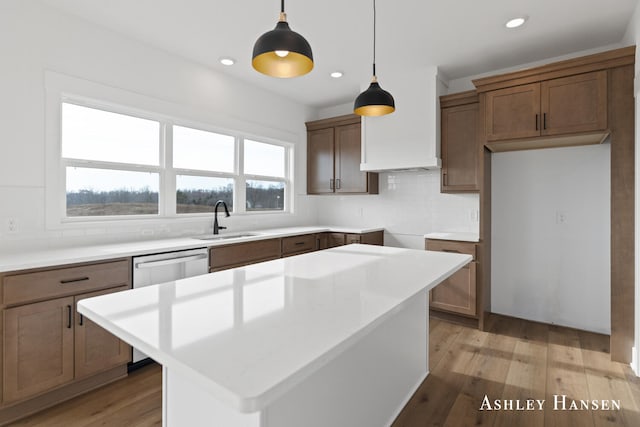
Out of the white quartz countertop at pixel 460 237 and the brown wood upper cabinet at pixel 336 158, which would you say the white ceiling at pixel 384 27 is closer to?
the brown wood upper cabinet at pixel 336 158

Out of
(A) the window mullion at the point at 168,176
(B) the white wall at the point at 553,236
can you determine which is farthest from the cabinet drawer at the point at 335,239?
(A) the window mullion at the point at 168,176

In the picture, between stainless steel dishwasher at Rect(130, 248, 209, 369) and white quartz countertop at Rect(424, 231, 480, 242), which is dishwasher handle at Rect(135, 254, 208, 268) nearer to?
stainless steel dishwasher at Rect(130, 248, 209, 369)

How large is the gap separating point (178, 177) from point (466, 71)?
328 cm

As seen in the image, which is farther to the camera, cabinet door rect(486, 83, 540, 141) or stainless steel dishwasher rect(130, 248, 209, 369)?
cabinet door rect(486, 83, 540, 141)

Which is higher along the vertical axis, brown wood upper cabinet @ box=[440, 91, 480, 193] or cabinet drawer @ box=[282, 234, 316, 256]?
brown wood upper cabinet @ box=[440, 91, 480, 193]

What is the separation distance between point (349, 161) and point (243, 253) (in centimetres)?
199

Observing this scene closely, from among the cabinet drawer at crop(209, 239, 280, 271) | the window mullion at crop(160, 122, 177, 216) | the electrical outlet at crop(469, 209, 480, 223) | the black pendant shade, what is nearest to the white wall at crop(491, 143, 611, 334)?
the electrical outlet at crop(469, 209, 480, 223)

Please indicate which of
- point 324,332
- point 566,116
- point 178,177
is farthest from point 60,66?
point 566,116

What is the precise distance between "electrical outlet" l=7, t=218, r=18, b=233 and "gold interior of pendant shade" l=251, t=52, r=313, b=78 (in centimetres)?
210

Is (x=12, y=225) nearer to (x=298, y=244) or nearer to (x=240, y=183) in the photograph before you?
(x=240, y=183)

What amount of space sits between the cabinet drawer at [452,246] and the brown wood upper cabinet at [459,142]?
0.58 meters

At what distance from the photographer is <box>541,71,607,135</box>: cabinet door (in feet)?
8.64

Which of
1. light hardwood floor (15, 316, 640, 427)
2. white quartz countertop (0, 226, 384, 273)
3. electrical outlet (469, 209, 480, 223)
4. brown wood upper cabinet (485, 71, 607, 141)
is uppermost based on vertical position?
brown wood upper cabinet (485, 71, 607, 141)

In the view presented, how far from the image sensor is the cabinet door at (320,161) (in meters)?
4.59
